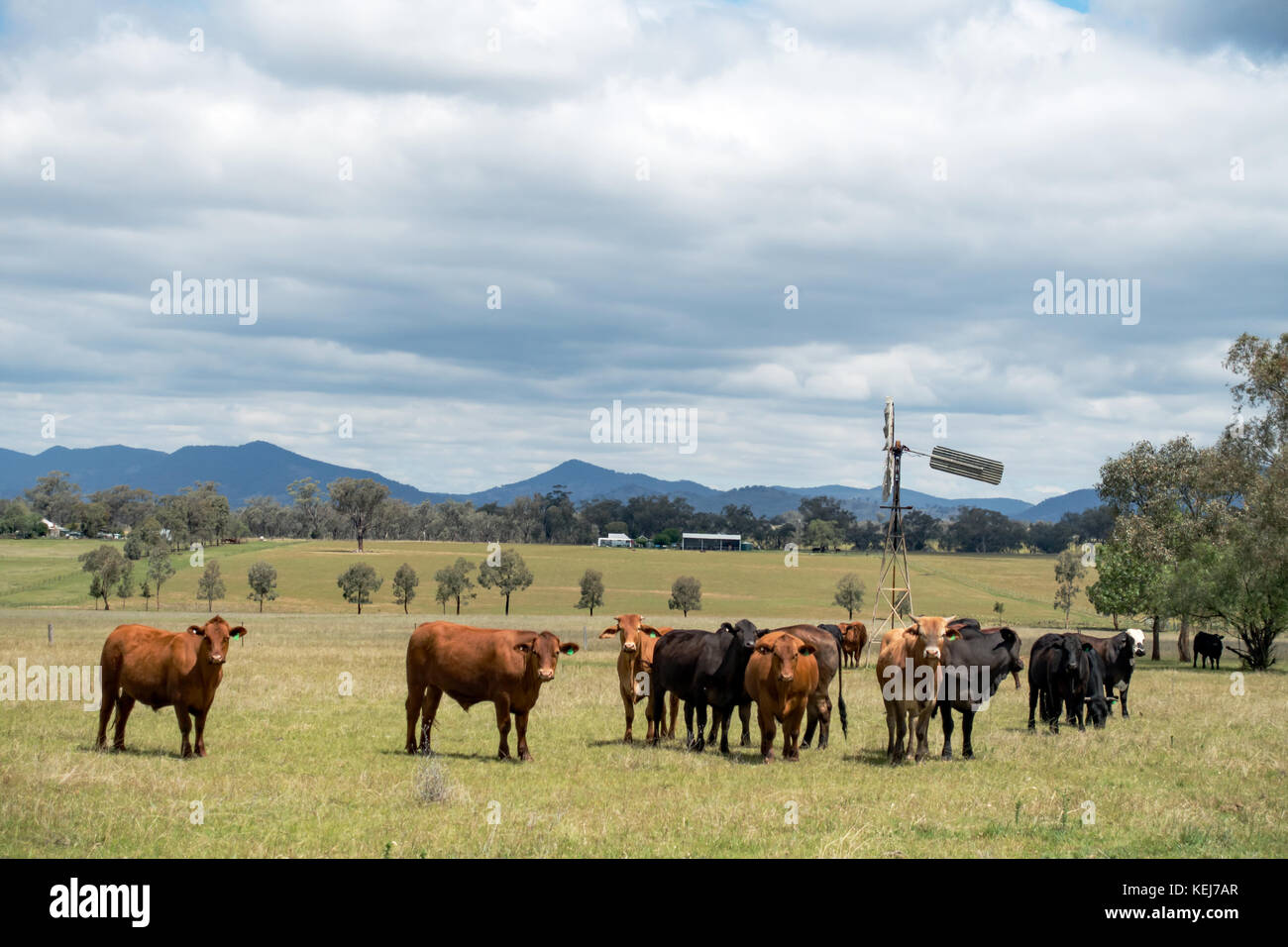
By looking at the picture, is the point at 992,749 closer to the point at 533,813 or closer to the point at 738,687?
the point at 738,687

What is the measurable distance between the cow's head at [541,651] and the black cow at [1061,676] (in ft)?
34.1

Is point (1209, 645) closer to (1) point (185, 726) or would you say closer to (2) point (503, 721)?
(2) point (503, 721)

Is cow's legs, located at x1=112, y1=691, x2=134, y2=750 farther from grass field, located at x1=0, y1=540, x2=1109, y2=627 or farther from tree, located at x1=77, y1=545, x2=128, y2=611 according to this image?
tree, located at x1=77, y1=545, x2=128, y2=611

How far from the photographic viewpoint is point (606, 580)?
12794 centimetres

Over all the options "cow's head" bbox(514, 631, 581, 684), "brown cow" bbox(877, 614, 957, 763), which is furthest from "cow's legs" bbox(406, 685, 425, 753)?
"brown cow" bbox(877, 614, 957, 763)

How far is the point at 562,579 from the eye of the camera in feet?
419

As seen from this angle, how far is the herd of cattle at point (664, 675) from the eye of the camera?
1692 centimetres

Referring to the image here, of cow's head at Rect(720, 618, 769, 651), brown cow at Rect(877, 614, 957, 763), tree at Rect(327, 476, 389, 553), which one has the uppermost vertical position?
tree at Rect(327, 476, 389, 553)

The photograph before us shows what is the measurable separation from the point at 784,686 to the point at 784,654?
60 cm

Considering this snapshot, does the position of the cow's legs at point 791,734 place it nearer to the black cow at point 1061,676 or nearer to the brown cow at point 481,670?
the brown cow at point 481,670

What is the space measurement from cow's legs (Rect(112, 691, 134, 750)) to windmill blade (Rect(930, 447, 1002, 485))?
3589cm

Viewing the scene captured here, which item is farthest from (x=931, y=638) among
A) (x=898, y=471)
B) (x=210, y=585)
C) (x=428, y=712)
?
(x=210, y=585)

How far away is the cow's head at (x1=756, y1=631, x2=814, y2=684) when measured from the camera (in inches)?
658
